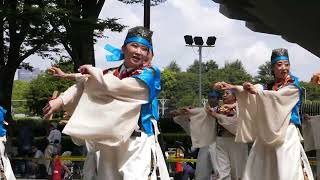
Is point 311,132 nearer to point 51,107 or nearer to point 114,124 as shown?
point 114,124

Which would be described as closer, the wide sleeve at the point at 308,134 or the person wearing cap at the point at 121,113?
the person wearing cap at the point at 121,113

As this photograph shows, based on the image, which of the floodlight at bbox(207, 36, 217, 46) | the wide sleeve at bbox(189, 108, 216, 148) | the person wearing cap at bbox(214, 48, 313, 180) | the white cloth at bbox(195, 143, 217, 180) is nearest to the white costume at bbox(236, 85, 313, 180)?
the person wearing cap at bbox(214, 48, 313, 180)

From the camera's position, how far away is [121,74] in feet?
20.3

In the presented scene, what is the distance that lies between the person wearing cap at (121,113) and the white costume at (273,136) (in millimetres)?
1732

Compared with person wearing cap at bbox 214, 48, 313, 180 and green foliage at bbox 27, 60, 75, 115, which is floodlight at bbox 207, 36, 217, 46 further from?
green foliage at bbox 27, 60, 75, 115

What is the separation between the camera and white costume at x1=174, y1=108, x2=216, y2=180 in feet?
34.5

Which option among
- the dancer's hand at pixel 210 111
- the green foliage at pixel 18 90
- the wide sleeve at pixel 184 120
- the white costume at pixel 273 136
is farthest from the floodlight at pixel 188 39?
the green foliage at pixel 18 90

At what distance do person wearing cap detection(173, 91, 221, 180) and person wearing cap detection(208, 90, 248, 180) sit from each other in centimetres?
22

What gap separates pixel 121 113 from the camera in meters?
5.81

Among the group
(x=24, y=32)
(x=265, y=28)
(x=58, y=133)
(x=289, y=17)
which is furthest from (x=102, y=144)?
(x=24, y=32)

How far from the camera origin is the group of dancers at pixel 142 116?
19.0ft

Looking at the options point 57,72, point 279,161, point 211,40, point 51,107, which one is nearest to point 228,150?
point 279,161

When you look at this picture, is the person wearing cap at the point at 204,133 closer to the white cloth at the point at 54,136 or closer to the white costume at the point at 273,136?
the white costume at the point at 273,136

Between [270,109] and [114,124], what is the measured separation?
2.34 metres
